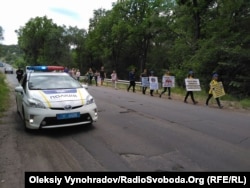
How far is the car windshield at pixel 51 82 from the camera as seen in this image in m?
8.75

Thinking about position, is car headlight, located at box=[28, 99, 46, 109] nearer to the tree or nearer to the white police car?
the white police car

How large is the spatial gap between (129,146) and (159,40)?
40752 mm

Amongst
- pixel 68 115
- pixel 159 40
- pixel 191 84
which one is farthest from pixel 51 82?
pixel 159 40

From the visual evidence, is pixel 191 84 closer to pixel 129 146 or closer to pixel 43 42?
pixel 129 146

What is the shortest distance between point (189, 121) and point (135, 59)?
47.7 m

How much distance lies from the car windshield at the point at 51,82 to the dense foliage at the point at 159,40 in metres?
11.2

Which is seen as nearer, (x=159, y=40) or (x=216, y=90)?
(x=216, y=90)

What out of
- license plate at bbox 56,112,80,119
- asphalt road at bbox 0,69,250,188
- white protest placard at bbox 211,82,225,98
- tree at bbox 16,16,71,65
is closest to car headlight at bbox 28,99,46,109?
license plate at bbox 56,112,80,119

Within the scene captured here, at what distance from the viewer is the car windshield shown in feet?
28.7

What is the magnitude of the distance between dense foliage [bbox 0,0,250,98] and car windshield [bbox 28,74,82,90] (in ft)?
36.7

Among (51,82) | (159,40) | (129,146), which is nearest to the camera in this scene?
(129,146)

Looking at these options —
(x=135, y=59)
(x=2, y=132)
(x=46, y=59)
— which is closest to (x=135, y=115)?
A: (x=2, y=132)

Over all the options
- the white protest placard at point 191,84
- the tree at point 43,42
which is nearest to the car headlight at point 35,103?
the white protest placard at point 191,84

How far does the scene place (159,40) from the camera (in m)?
45.9
